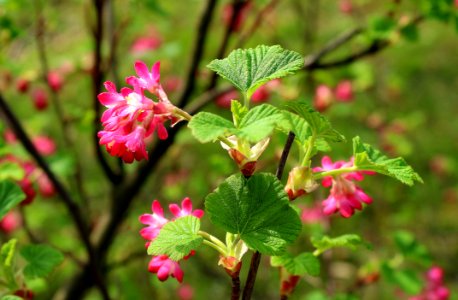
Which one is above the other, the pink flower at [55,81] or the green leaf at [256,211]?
the green leaf at [256,211]

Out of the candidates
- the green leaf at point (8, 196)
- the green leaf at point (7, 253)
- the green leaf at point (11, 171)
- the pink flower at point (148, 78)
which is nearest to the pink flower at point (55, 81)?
the green leaf at point (11, 171)

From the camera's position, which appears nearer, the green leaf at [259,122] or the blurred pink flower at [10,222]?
the green leaf at [259,122]

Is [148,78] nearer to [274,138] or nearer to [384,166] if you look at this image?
[384,166]

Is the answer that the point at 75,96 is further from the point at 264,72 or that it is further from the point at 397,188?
the point at 264,72

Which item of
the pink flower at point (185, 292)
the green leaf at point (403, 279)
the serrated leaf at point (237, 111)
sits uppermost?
the serrated leaf at point (237, 111)

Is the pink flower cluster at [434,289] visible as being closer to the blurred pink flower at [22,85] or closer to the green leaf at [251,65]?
the green leaf at [251,65]

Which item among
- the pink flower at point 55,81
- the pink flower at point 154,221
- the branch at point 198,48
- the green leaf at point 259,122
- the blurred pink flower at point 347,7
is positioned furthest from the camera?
the blurred pink flower at point 347,7

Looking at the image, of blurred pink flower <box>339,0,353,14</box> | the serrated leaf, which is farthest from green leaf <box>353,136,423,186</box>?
blurred pink flower <box>339,0,353,14</box>

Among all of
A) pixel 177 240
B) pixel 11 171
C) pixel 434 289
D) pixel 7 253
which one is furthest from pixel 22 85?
pixel 434 289

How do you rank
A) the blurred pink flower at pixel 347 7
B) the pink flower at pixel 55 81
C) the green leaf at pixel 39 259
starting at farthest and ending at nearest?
the blurred pink flower at pixel 347 7 < the pink flower at pixel 55 81 < the green leaf at pixel 39 259
